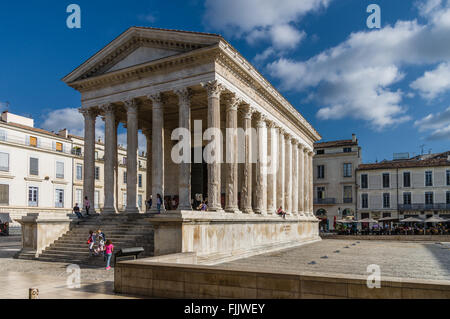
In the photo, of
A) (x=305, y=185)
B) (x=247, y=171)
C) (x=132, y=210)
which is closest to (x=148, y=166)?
(x=132, y=210)

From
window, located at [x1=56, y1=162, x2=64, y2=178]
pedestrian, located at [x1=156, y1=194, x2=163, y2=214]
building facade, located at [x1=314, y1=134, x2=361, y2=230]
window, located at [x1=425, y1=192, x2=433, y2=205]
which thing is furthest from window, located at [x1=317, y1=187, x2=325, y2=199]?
pedestrian, located at [x1=156, y1=194, x2=163, y2=214]

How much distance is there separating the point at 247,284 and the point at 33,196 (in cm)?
4069

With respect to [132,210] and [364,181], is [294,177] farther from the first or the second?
[364,181]

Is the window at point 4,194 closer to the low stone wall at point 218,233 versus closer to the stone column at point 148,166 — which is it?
the stone column at point 148,166

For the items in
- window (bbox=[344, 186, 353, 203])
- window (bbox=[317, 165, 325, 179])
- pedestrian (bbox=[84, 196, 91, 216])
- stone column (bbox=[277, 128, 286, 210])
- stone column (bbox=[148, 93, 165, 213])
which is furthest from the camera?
window (bbox=[317, 165, 325, 179])

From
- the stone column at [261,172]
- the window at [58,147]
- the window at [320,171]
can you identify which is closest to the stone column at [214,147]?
the stone column at [261,172]

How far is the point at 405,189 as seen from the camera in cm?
5347

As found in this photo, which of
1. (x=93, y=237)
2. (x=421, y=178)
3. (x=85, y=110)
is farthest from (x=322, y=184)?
(x=93, y=237)

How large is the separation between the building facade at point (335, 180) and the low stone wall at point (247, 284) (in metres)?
48.5

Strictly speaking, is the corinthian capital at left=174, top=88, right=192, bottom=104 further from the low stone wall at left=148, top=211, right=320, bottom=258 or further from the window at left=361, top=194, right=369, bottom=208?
the window at left=361, top=194, right=369, bottom=208

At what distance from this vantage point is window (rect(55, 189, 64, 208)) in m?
45.9

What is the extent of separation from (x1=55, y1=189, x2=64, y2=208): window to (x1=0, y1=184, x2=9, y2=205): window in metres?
6.34

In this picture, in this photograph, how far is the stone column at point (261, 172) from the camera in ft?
80.3
